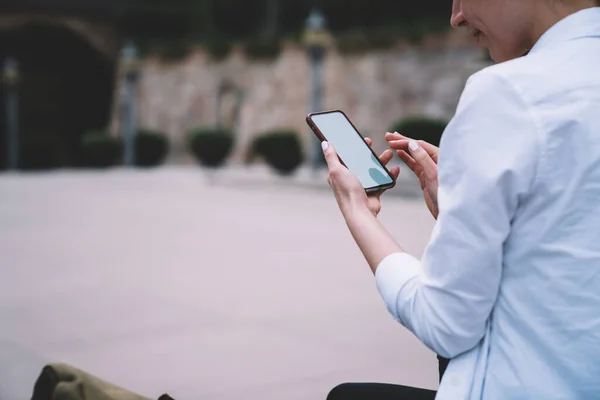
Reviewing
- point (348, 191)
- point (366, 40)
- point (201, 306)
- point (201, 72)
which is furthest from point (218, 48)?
point (348, 191)

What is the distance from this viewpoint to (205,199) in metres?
13.7

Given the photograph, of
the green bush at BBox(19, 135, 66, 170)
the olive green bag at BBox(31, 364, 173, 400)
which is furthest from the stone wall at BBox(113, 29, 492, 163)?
the olive green bag at BBox(31, 364, 173, 400)

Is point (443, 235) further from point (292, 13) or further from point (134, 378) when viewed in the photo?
point (292, 13)

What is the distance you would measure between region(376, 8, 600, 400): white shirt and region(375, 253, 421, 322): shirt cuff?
5 centimetres

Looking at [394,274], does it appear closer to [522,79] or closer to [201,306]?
[522,79]

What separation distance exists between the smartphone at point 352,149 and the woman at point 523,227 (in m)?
0.33

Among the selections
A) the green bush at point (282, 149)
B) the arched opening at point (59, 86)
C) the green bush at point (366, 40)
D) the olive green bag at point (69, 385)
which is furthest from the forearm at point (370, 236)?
the arched opening at point (59, 86)

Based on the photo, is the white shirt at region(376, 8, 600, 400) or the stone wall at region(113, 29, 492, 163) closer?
the white shirt at region(376, 8, 600, 400)

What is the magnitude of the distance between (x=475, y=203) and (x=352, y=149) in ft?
1.76

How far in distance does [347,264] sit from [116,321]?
2606mm

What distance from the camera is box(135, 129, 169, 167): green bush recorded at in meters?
27.8

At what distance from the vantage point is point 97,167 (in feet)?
92.9

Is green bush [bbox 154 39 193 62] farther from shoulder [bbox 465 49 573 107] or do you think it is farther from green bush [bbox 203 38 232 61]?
shoulder [bbox 465 49 573 107]

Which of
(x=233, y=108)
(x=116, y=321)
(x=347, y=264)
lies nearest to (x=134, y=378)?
(x=116, y=321)
